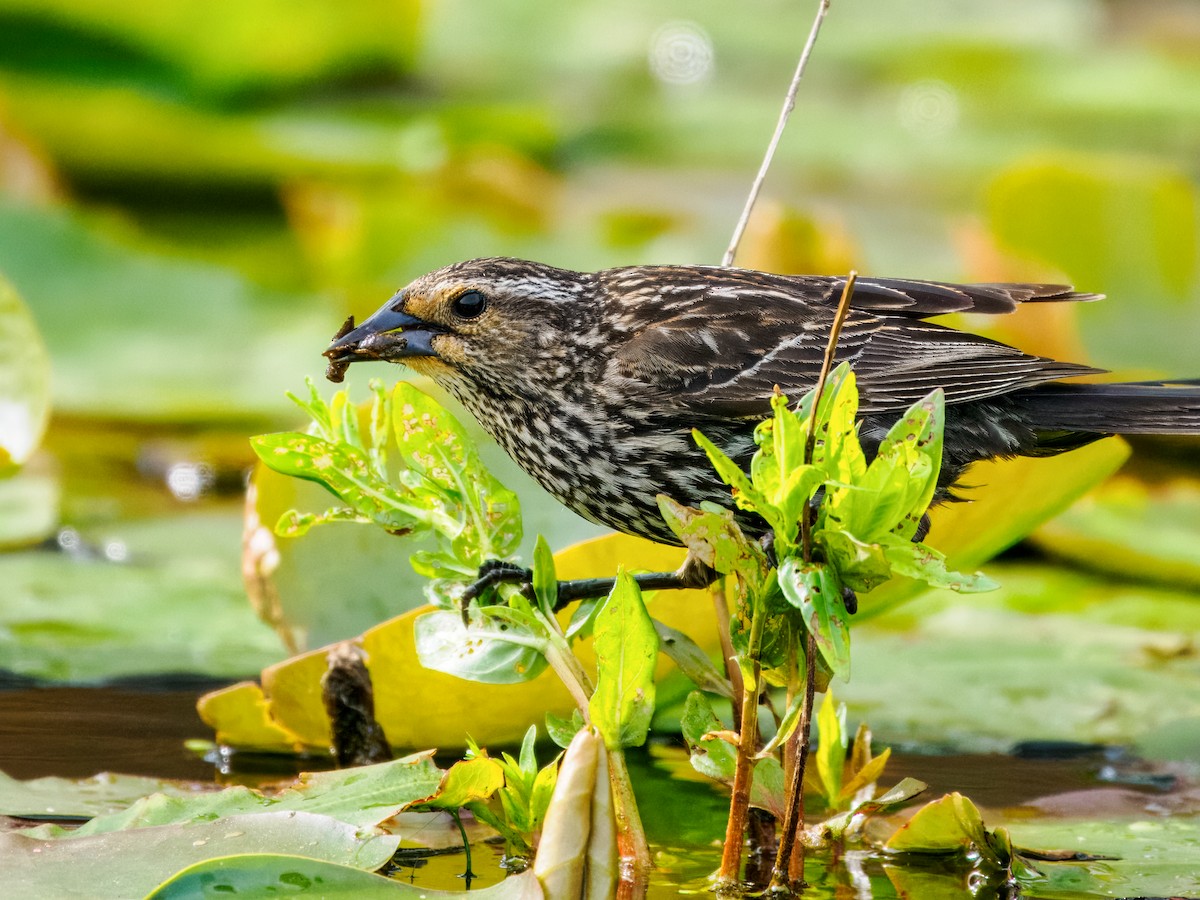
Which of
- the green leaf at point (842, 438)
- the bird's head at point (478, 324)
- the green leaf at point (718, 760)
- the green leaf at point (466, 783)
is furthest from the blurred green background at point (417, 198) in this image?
the green leaf at point (842, 438)

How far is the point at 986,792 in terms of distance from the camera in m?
3.39

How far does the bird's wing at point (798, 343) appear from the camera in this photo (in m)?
3.54

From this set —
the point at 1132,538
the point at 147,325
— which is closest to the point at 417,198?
the point at 147,325

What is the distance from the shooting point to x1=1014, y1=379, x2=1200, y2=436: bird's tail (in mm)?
3598

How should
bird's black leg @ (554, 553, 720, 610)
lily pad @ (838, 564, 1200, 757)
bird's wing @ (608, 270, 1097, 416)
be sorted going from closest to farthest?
1. bird's black leg @ (554, 553, 720, 610)
2. bird's wing @ (608, 270, 1097, 416)
3. lily pad @ (838, 564, 1200, 757)

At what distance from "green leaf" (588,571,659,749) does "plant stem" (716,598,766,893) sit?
158 mm

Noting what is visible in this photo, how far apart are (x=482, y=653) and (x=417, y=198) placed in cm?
491

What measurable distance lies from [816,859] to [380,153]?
4979 mm

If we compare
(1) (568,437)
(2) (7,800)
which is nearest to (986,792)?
(1) (568,437)

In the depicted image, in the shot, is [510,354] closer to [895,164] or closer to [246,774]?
[246,774]

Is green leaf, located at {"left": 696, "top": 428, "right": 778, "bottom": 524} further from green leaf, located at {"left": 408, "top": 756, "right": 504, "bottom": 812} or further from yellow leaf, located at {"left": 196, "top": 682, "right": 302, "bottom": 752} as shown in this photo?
yellow leaf, located at {"left": 196, "top": 682, "right": 302, "bottom": 752}

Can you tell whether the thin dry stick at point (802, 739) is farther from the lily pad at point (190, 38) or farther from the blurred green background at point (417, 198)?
the lily pad at point (190, 38)

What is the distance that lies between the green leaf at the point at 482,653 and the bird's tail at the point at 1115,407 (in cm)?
152

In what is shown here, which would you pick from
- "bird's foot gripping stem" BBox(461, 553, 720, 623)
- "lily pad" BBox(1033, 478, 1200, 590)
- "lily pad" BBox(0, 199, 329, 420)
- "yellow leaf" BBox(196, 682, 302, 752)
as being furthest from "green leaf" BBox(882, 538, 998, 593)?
"lily pad" BBox(0, 199, 329, 420)
